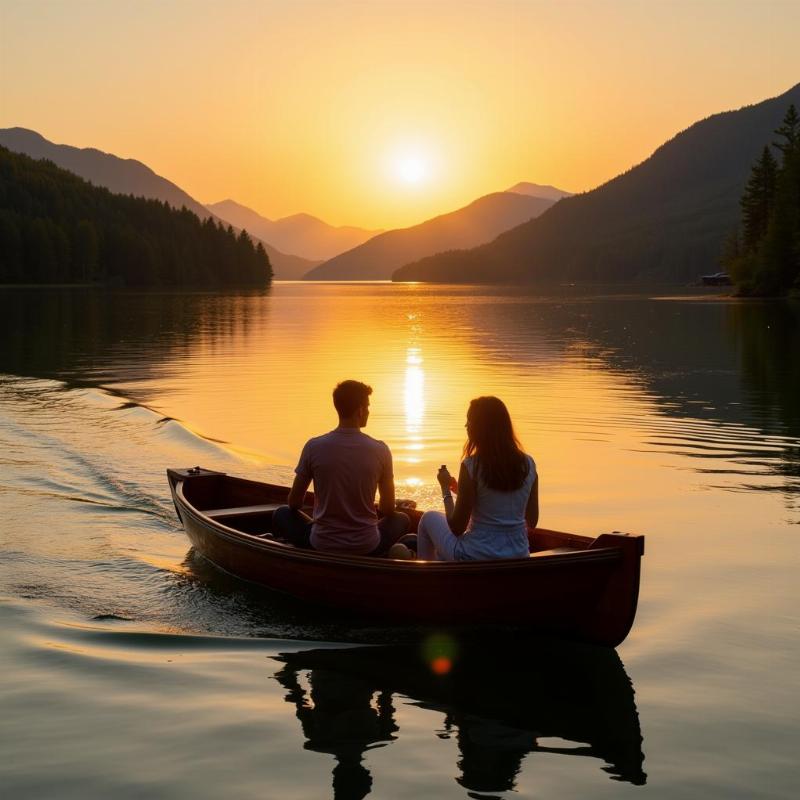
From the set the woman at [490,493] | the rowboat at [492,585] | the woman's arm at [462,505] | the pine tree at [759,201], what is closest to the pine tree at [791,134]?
the pine tree at [759,201]

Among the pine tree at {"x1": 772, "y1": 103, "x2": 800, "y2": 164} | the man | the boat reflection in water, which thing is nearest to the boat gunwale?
the man

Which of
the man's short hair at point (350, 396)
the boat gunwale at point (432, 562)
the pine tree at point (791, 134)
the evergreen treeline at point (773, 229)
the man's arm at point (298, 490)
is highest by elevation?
the pine tree at point (791, 134)

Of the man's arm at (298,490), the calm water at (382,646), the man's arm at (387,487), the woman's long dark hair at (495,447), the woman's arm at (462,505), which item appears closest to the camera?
the calm water at (382,646)

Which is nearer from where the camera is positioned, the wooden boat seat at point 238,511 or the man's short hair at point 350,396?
the man's short hair at point 350,396

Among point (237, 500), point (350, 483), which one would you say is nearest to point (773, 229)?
point (237, 500)

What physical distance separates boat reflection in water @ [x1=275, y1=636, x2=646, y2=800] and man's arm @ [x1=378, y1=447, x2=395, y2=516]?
5.28 feet

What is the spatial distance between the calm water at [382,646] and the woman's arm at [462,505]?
138 cm

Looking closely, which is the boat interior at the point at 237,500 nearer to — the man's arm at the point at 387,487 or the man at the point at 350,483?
the man at the point at 350,483

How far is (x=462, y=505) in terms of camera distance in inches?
412

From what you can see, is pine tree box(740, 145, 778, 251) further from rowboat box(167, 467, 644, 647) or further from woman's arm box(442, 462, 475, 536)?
woman's arm box(442, 462, 475, 536)

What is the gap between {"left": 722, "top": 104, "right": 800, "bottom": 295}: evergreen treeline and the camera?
332 ft

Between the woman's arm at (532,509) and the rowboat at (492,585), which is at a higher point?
the woman's arm at (532,509)

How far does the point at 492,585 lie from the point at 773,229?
99331mm

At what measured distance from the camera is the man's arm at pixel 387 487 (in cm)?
1159
